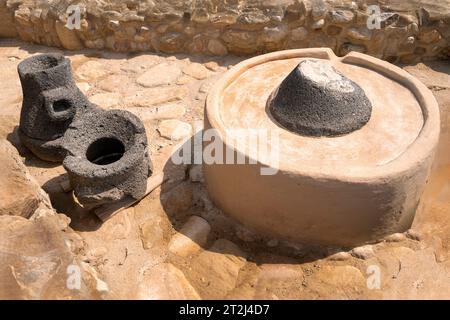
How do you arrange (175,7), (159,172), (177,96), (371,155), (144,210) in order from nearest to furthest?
(371,155) → (144,210) → (159,172) → (177,96) → (175,7)

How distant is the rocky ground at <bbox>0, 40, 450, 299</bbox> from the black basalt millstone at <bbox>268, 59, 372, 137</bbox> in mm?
910

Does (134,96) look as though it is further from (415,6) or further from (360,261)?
(415,6)

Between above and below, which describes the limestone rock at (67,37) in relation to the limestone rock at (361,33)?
below

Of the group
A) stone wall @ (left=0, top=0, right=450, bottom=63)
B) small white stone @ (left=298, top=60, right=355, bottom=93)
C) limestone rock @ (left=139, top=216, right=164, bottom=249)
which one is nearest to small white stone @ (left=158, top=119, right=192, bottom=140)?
limestone rock @ (left=139, top=216, right=164, bottom=249)

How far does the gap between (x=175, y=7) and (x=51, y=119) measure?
7.26 feet

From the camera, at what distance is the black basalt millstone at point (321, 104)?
3125 mm

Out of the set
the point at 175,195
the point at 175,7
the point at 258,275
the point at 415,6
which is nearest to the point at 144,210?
the point at 175,195

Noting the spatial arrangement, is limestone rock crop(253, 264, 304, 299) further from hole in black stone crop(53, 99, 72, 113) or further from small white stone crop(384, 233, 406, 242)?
hole in black stone crop(53, 99, 72, 113)

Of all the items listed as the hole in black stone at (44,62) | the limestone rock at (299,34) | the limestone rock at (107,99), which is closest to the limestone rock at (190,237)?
the limestone rock at (107,99)

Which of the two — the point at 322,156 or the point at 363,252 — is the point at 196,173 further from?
the point at 363,252

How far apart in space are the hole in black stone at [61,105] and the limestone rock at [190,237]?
1504mm

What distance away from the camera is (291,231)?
316 cm

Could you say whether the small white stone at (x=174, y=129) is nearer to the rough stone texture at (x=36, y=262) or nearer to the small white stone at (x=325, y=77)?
the small white stone at (x=325, y=77)

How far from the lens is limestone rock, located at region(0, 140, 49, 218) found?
2814 millimetres
